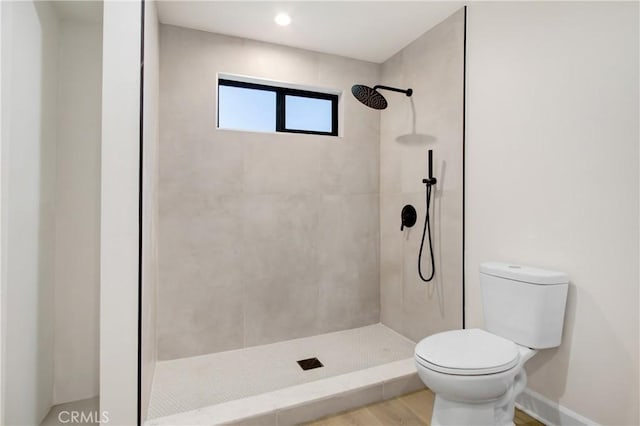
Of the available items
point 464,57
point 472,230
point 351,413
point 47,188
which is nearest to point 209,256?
point 47,188

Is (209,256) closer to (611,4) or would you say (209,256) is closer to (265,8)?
(265,8)

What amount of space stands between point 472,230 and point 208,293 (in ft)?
6.09

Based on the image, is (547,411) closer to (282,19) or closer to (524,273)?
(524,273)

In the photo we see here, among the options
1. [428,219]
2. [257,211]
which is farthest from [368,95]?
[257,211]

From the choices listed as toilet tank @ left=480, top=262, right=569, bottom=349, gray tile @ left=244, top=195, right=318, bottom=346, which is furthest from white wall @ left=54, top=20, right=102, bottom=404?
toilet tank @ left=480, top=262, right=569, bottom=349

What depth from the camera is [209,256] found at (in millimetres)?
2439

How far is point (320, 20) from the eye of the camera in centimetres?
229

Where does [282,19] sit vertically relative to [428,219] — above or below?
above

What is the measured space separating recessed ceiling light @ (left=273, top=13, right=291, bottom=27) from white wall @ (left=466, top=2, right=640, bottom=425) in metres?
1.22

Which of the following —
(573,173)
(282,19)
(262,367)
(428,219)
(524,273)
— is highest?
(282,19)

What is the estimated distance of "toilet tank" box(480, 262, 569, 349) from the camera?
1574 mm

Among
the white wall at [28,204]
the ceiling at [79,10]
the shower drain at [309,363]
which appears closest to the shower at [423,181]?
the shower drain at [309,363]

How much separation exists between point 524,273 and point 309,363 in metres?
1.44

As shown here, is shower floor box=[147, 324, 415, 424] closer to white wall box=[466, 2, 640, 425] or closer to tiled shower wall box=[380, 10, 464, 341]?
tiled shower wall box=[380, 10, 464, 341]
